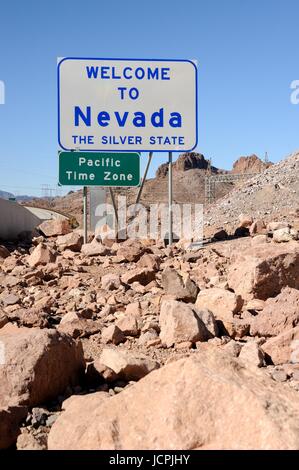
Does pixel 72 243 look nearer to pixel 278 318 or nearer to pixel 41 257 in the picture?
pixel 41 257

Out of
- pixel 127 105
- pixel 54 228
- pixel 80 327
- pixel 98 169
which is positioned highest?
pixel 127 105

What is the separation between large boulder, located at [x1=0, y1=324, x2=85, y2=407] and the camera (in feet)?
11.3

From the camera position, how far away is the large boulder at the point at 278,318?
4.98 m

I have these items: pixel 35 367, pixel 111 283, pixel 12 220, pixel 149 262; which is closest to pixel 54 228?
pixel 12 220

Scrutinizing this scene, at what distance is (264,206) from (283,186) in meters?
2.55

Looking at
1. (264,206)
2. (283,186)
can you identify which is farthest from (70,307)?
(283,186)

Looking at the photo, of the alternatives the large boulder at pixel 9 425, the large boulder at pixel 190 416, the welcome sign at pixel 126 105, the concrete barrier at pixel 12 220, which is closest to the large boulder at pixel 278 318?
the large boulder at pixel 190 416

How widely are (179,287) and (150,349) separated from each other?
1.62m

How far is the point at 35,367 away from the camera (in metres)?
3.52

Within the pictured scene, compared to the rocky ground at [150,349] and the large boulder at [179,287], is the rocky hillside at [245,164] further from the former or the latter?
the large boulder at [179,287]

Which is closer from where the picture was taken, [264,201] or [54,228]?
[54,228]

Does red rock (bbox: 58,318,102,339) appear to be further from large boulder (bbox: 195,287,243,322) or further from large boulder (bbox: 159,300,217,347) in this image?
large boulder (bbox: 195,287,243,322)
